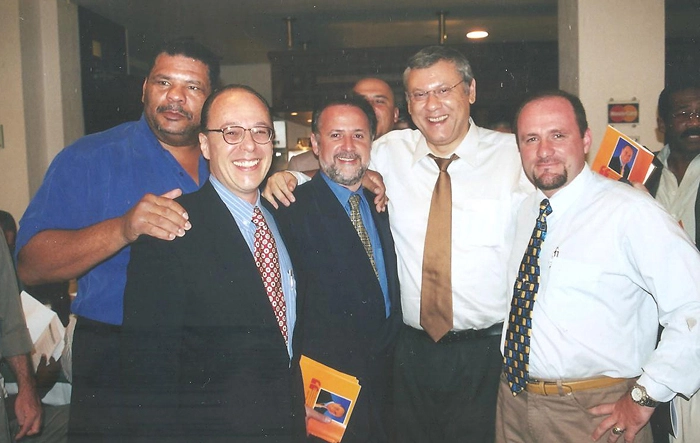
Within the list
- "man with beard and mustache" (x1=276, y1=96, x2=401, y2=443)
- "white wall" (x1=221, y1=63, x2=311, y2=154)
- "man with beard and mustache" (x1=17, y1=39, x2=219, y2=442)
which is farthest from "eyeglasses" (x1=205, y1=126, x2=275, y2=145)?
"white wall" (x1=221, y1=63, x2=311, y2=154)

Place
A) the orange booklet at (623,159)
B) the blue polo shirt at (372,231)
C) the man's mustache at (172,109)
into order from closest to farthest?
the man's mustache at (172,109) → the orange booklet at (623,159) → the blue polo shirt at (372,231)

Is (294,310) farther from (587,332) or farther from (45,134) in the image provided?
(45,134)

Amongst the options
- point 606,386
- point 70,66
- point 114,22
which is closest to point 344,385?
point 606,386

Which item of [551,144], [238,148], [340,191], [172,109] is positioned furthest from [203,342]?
[551,144]

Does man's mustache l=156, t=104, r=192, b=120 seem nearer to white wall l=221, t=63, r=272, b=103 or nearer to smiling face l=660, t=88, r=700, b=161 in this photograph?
smiling face l=660, t=88, r=700, b=161

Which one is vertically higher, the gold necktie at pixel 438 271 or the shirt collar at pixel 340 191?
the shirt collar at pixel 340 191

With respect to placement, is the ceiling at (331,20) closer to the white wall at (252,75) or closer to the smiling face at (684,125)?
the white wall at (252,75)

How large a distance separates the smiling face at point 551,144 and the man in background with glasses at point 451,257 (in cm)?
30

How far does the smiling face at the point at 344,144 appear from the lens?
7.73ft

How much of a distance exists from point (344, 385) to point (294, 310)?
372mm

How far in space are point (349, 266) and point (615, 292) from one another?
947mm

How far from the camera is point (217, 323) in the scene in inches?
60.1

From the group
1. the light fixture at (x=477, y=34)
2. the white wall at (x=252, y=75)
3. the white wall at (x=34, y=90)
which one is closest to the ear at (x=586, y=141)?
the white wall at (x=34, y=90)

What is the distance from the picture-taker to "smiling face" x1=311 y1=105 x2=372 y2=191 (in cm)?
236
